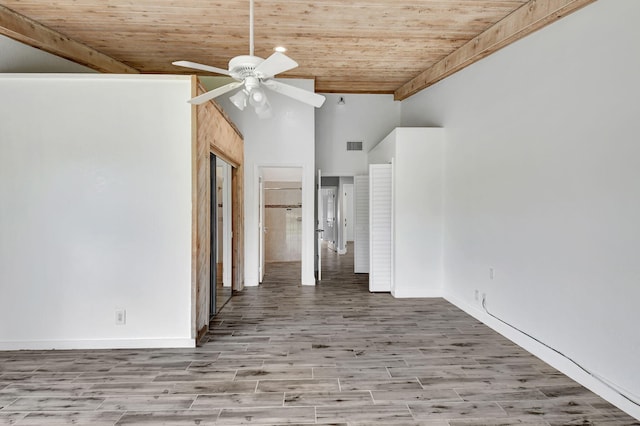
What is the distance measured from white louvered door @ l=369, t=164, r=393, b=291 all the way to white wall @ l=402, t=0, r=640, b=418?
4.06 feet

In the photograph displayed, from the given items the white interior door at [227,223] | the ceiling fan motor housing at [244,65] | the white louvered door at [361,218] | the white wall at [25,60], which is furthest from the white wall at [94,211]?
the white louvered door at [361,218]

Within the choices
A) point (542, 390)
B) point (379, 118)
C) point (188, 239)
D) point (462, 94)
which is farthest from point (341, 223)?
point (542, 390)

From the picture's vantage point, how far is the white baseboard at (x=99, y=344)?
300 cm

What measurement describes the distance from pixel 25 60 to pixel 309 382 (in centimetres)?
433

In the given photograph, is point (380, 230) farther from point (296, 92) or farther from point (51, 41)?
point (51, 41)

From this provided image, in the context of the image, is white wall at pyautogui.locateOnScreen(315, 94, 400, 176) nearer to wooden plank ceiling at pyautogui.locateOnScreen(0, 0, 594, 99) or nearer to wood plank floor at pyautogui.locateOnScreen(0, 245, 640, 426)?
wooden plank ceiling at pyautogui.locateOnScreen(0, 0, 594, 99)

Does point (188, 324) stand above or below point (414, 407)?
above

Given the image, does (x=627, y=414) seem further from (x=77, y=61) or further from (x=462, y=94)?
(x=77, y=61)

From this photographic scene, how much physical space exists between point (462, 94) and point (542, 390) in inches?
135

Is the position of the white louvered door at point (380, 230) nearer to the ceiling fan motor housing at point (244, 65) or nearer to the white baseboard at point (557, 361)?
the white baseboard at point (557, 361)

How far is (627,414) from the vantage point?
7.02 feet

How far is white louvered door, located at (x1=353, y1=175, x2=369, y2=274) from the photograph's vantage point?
6.28 metres

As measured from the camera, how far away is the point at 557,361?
8.95ft

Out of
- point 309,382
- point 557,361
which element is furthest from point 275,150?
point 557,361
